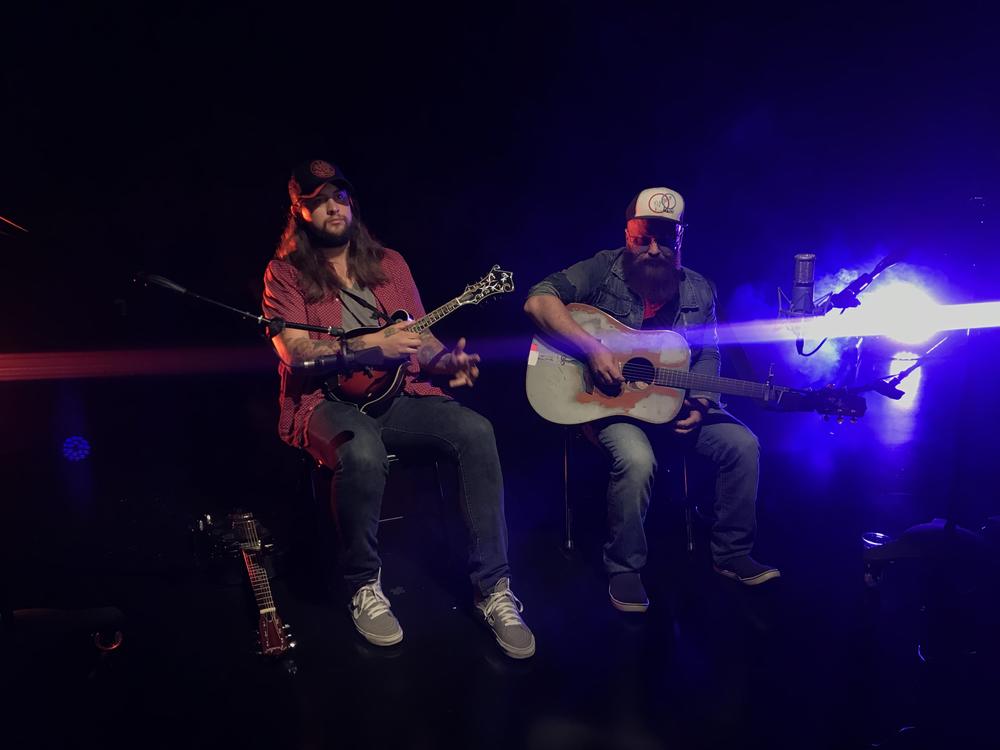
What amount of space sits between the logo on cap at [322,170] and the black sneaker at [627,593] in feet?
7.31

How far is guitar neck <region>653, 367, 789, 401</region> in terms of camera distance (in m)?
3.19

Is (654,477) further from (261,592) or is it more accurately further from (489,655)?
(261,592)

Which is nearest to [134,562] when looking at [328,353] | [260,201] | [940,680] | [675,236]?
[328,353]

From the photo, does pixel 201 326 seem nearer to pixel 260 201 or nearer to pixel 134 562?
pixel 260 201

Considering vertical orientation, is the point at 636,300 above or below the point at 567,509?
above

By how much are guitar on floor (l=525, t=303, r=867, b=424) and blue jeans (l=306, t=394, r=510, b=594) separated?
0.54 metres

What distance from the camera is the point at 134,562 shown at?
3.36 meters

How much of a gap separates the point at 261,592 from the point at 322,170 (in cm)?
182

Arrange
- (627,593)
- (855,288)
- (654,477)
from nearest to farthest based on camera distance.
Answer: (627,593)
(654,477)
(855,288)

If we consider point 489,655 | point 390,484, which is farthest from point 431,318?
point 489,655

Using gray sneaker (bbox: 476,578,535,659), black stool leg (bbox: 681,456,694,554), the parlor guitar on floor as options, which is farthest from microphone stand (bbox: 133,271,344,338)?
black stool leg (bbox: 681,456,694,554)

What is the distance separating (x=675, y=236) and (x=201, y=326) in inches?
113

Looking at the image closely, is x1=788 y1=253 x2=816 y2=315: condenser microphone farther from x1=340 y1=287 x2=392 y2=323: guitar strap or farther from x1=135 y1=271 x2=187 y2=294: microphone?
x1=135 y1=271 x2=187 y2=294: microphone

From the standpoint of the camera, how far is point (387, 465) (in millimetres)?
2676
